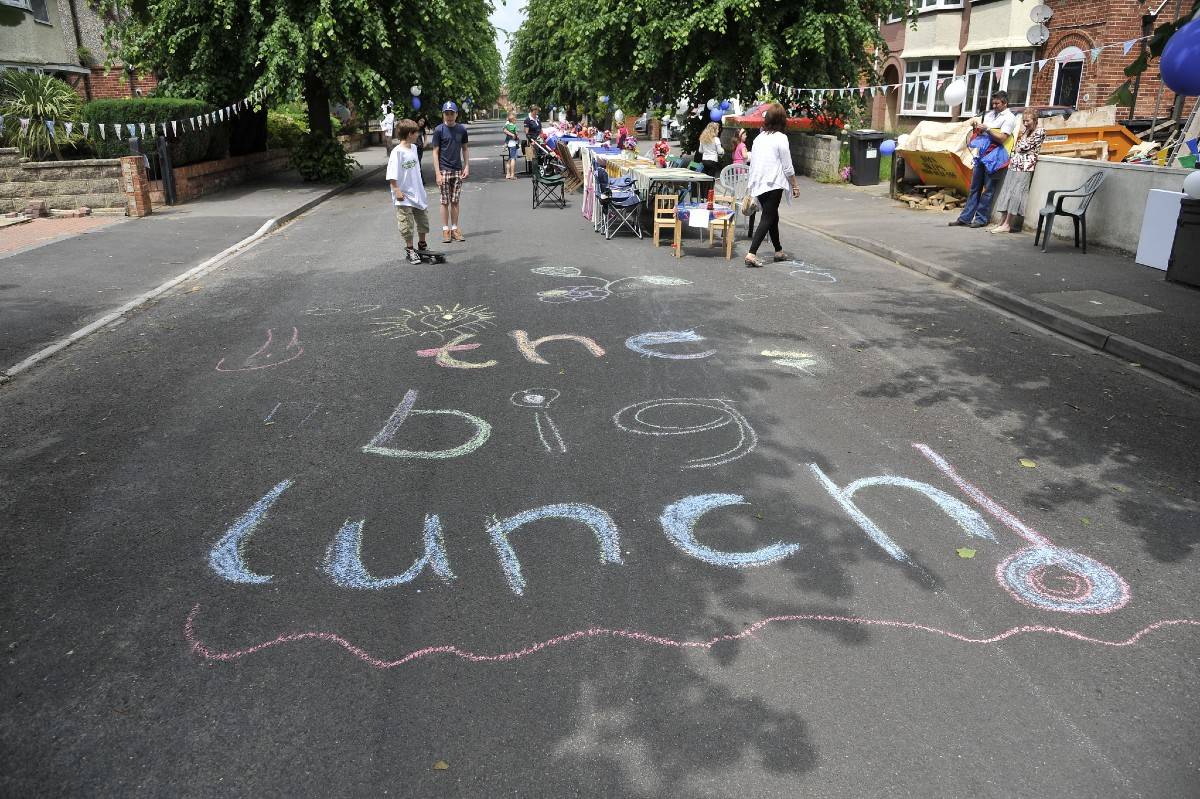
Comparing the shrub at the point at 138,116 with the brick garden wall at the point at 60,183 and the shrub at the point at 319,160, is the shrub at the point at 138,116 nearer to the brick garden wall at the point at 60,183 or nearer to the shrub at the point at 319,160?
the brick garden wall at the point at 60,183

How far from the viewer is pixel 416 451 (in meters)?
5.05

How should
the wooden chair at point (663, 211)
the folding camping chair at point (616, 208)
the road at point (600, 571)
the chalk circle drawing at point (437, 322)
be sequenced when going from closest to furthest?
the road at point (600, 571), the chalk circle drawing at point (437, 322), the wooden chair at point (663, 211), the folding camping chair at point (616, 208)

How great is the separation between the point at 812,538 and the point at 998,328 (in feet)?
16.5

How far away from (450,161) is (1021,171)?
8.79 metres

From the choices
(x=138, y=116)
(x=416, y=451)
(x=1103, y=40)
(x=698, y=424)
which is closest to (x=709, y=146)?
(x=138, y=116)

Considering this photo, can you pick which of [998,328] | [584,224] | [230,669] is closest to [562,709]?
[230,669]

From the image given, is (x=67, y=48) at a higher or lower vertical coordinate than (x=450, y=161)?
higher

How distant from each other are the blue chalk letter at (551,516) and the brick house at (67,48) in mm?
23628

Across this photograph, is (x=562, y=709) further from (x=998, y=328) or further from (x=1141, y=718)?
(x=998, y=328)

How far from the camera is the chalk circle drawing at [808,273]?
33.1 feet

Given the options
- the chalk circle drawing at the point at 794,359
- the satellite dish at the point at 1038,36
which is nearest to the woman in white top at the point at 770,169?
the chalk circle drawing at the point at 794,359

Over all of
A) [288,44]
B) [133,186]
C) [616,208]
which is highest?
[288,44]

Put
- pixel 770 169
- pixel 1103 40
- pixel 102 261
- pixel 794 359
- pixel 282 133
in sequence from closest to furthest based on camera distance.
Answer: pixel 794 359
pixel 770 169
pixel 102 261
pixel 1103 40
pixel 282 133

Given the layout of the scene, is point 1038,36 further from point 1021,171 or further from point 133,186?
point 133,186
